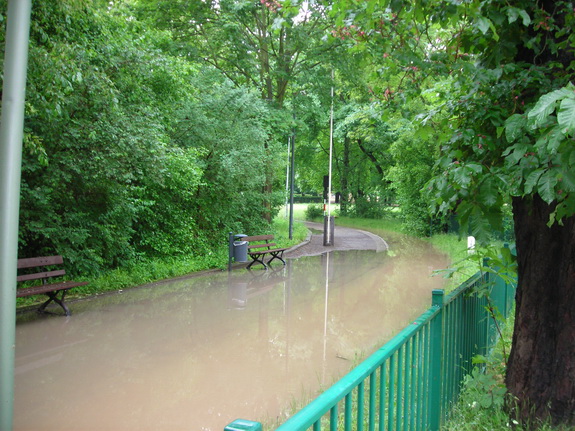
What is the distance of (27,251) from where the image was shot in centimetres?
1009

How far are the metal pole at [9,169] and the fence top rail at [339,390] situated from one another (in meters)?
3.24

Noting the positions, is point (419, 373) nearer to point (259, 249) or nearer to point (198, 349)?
point (198, 349)

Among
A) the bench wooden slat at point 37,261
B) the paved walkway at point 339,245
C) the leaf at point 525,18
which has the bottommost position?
the paved walkway at point 339,245

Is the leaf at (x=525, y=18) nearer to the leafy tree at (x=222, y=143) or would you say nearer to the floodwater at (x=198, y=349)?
the floodwater at (x=198, y=349)

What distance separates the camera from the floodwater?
5.19 m

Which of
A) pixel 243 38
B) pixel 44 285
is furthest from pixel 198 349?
pixel 243 38

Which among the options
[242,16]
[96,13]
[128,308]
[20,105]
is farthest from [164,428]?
[242,16]

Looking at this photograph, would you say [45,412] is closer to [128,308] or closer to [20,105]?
[20,105]

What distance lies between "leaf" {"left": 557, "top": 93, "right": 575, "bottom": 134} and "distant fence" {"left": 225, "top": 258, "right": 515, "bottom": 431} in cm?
126

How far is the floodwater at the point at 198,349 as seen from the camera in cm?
519

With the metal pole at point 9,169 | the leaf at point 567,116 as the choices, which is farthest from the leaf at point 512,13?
the metal pole at point 9,169

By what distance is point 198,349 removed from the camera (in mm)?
7223

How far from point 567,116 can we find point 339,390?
1.40 meters

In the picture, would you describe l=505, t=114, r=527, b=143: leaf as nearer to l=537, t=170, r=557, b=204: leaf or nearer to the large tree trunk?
l=537, t=170, r=557, b=204: leaf
